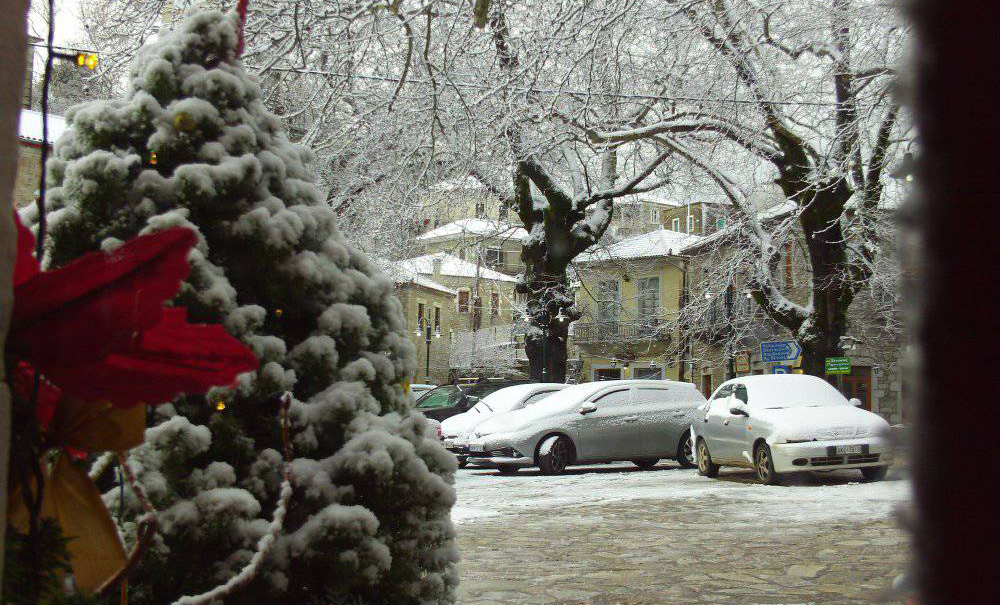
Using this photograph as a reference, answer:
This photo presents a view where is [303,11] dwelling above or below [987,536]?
above

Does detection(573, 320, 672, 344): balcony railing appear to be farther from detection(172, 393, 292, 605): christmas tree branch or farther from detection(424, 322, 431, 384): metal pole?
detection(172, 393, 292, 605): christmas tree branch

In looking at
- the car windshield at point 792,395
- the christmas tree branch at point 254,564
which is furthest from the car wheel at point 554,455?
the christmas tree branch at point 254,564

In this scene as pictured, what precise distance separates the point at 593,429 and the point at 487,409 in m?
2.55

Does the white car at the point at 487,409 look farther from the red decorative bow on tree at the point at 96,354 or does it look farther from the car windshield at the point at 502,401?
the red decorative bow on tree at the point at 96,354

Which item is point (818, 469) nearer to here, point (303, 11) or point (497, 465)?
point (497, 465)

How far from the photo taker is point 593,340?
59.4 meters

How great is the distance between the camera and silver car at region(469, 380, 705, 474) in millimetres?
17016

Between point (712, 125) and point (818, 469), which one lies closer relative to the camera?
point (818, 469)

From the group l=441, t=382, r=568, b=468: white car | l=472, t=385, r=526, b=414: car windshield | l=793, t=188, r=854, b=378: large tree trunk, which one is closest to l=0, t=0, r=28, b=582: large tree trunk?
l=441, t=382, r=568, b=468: white car

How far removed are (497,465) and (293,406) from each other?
48.8 feet

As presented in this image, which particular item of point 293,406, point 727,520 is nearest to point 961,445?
point 293,406

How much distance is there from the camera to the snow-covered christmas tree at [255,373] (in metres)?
2.55

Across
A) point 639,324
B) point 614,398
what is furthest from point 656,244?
point 614,398

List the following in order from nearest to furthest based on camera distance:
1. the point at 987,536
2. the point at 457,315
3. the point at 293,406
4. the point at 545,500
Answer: the point at 987,536, the point at 293,406, the point at 545,500, the point at 457,315
